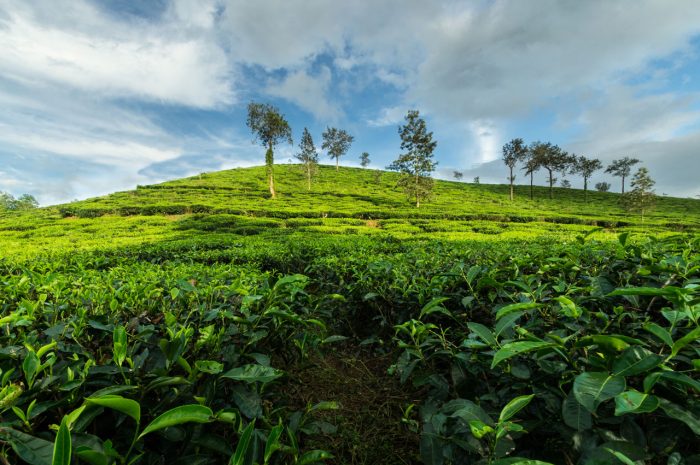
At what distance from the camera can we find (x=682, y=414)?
2.74 ft

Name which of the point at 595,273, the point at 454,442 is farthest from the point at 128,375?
the point at 595,273

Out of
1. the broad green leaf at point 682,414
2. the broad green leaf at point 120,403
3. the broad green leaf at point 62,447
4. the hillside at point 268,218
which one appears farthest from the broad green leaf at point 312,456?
the hillside at point 268,218

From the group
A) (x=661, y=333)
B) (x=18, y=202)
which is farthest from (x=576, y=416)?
(x=18, y=202)

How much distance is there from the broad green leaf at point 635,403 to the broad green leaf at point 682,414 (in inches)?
7.8

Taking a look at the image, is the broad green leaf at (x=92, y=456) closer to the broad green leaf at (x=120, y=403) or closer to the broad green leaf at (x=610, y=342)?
the broad green leaf at (x=120, y=403)

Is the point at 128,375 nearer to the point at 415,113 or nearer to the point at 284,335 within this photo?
the point at 284,335

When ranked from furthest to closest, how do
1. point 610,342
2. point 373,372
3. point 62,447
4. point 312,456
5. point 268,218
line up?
1. point 268,218
2. point 373,372
3. point 312,456
4. point 610,342
5. point 62,447

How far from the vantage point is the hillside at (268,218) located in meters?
12.4

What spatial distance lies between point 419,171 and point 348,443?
31.2 meters

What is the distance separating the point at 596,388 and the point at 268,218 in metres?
19.4

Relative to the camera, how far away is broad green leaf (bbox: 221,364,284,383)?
1.20 meters

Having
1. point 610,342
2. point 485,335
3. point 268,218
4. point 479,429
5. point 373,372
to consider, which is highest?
point 268,218

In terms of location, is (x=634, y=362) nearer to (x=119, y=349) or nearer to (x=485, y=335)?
(x=485, y=335)

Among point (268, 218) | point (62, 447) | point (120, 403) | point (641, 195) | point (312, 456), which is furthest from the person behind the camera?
point (641, 195)
